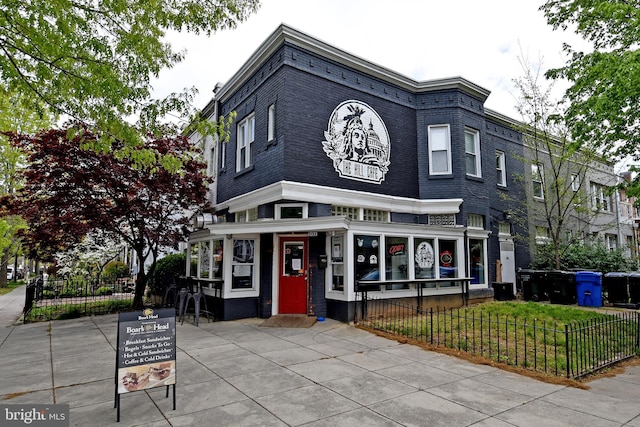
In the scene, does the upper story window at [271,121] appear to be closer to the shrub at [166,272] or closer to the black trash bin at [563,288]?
the shrub at [166,272]

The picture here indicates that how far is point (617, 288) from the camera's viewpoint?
13203 mm

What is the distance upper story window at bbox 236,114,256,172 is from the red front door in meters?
3.64

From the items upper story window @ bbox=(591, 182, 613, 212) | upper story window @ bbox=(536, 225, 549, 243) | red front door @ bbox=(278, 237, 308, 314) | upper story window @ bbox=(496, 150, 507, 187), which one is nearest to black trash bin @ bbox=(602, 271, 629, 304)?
upper story window @ bbox=(536, 225, 549, 243)

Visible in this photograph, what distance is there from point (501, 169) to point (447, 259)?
22.8 ft

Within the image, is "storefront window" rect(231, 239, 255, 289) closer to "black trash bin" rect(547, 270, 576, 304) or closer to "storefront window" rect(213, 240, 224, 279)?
"storefront window" rect(213, 240, 224, 279)

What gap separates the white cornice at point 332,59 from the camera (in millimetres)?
11477

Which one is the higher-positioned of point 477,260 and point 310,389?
point 477,260

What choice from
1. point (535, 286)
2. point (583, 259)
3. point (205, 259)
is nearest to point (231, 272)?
point (205, 259)

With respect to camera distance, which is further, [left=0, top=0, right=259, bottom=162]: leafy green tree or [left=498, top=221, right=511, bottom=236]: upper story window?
[left=498, top=221, right=511, bottom=236]: upper story window

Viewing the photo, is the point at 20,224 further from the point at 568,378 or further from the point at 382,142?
the point at 568,378

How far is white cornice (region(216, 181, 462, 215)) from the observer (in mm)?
10914

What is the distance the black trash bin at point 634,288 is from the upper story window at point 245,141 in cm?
1372

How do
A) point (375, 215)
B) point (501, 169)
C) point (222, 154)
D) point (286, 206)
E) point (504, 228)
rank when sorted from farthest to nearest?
point (501, 169), point (504, 228), point (222, 154), point (375, 215), point (286, 206)

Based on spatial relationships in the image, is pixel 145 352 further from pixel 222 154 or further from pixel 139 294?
pixel 222 154
